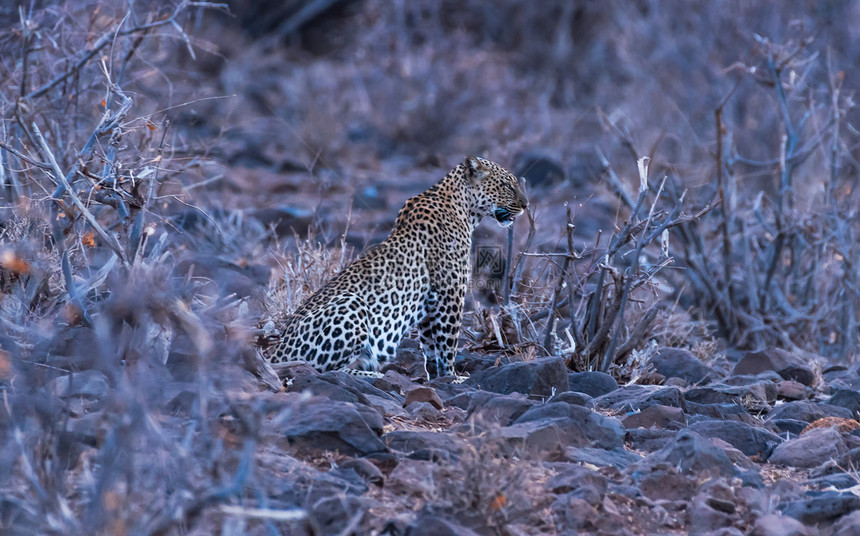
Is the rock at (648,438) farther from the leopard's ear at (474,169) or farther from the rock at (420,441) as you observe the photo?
the leopard's ear at (474,169)

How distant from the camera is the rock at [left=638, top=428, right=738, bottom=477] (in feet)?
15.7

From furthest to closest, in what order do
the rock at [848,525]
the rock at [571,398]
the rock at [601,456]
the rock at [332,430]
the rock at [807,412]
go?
the rock at [807,412]
the rock at [571,398]
the rock at [601,456]
the rock at [332,430]
the rock at [848,525]

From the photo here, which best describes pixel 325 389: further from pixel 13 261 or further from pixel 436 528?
pixel 436 528

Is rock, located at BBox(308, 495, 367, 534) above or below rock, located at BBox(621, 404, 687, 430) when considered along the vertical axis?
below

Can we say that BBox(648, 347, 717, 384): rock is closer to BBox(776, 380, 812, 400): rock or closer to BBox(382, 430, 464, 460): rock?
BBox(776, 380, 812, 400): rock

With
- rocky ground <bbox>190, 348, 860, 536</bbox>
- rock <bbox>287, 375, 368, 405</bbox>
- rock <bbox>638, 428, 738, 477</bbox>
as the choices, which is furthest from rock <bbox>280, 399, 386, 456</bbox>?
rock <bbox>638, 428, 738, 477</bbox>

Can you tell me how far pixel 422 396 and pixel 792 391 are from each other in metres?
2.88

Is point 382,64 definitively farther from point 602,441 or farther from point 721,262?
point 602,441

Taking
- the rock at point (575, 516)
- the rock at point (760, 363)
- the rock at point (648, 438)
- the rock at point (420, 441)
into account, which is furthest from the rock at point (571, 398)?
the rock at point (760, 363)

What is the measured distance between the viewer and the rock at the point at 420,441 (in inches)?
186

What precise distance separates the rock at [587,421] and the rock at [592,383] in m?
1.10

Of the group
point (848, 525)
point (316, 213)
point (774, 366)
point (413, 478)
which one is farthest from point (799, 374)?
point (413, 478)

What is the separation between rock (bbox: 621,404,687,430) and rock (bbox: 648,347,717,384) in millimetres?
1803

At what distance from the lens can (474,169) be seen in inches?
318
